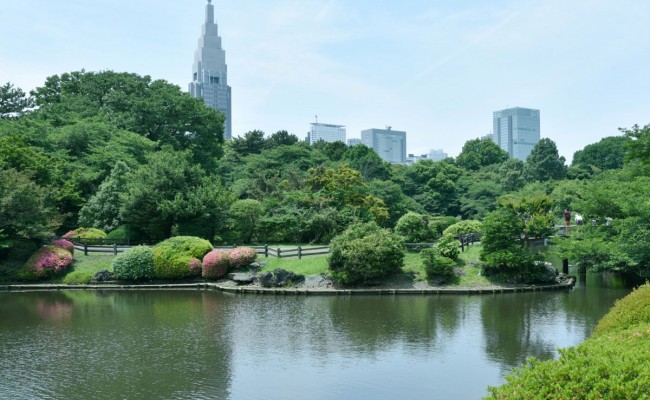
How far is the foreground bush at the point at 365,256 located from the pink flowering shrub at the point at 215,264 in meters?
6.03

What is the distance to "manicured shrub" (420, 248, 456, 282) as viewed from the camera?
88.2 feet

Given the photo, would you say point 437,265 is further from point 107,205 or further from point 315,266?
point 107,205

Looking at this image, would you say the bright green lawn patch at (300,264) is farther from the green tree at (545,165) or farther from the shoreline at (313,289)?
the green tree at (545,165)

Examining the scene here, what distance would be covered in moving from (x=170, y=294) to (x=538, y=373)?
23608 mm

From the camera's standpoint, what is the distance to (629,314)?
36.7 ft

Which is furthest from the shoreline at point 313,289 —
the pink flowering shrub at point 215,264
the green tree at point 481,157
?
the green tree at point 481,157

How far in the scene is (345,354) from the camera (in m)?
16.0

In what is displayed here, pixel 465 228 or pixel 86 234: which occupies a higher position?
pixel 465 228

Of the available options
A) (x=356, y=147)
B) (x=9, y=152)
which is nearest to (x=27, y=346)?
(x=9, y=152)

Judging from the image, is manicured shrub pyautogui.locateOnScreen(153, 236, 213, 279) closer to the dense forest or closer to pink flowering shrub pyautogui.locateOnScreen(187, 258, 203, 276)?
pink flowering shrub pyautogui.locateOnScreen(187, 258, 203, 276)

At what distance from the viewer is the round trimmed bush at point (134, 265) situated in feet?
99.3

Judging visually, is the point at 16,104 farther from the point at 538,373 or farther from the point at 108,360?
the point at 538,373

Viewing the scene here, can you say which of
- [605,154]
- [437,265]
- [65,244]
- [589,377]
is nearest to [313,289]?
[437,265]

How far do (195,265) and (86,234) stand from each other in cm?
996
